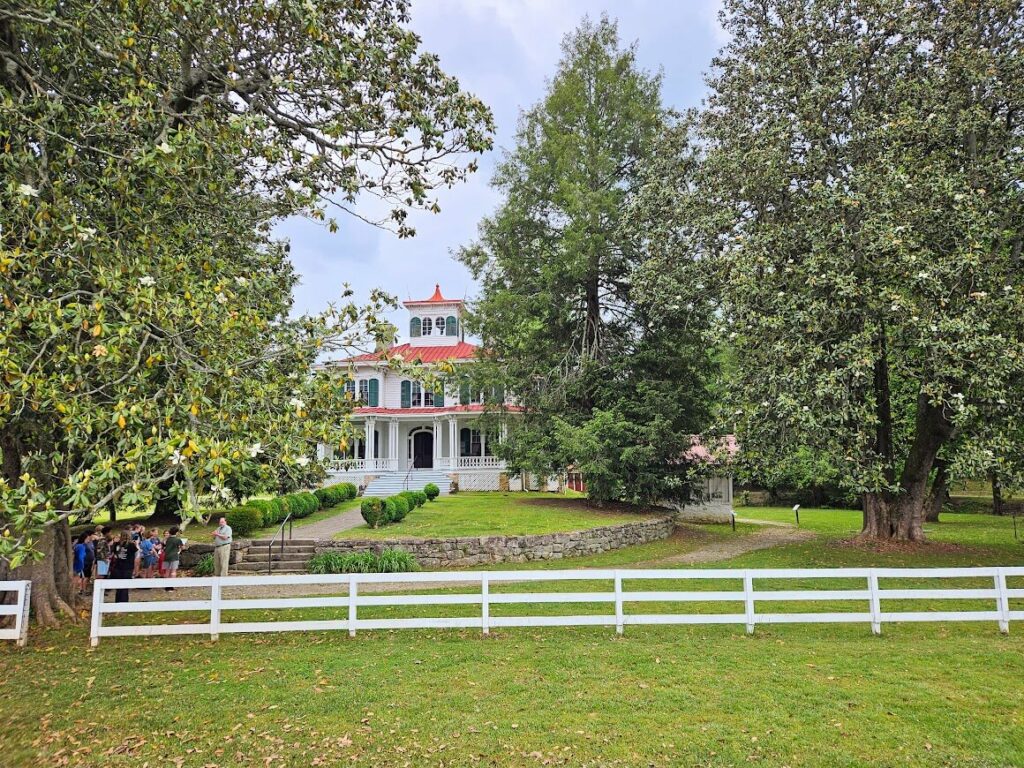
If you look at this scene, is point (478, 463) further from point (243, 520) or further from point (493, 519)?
point (243, 520)

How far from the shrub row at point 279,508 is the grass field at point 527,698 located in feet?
27.2

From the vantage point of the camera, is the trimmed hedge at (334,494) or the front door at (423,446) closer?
the trimmed hedge at (334,494)

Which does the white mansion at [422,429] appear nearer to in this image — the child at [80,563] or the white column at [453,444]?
the white column at [453,444]

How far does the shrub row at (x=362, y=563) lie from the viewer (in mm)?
13758

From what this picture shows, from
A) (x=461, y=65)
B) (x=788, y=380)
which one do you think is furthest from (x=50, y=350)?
(x=788, y=380)

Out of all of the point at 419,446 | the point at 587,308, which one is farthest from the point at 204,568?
the point at 419,446

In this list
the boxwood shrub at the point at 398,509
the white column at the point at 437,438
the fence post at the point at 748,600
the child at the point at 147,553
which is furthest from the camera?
the white column at the point at 437,438

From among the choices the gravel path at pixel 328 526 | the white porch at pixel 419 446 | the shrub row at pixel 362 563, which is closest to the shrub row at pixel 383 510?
the gravel path at pixel 328 526

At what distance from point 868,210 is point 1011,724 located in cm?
1074

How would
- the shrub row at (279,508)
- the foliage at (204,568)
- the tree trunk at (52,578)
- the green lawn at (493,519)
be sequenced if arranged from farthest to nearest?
the shrub row at (279,508)
the green lawn at (493,519)
the foliage at (204,568)
the tree trunk at (52,578)

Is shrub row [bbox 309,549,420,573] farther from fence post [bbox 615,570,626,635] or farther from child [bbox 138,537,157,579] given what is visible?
fence post [bbox 615,570,626,635]

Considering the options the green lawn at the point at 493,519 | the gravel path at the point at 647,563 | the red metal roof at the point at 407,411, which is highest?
the red metal roof at the point at 407,411

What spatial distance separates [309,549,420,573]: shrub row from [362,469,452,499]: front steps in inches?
607

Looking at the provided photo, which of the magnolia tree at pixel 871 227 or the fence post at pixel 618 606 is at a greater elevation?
the magnolia tree at pixel 871 227
